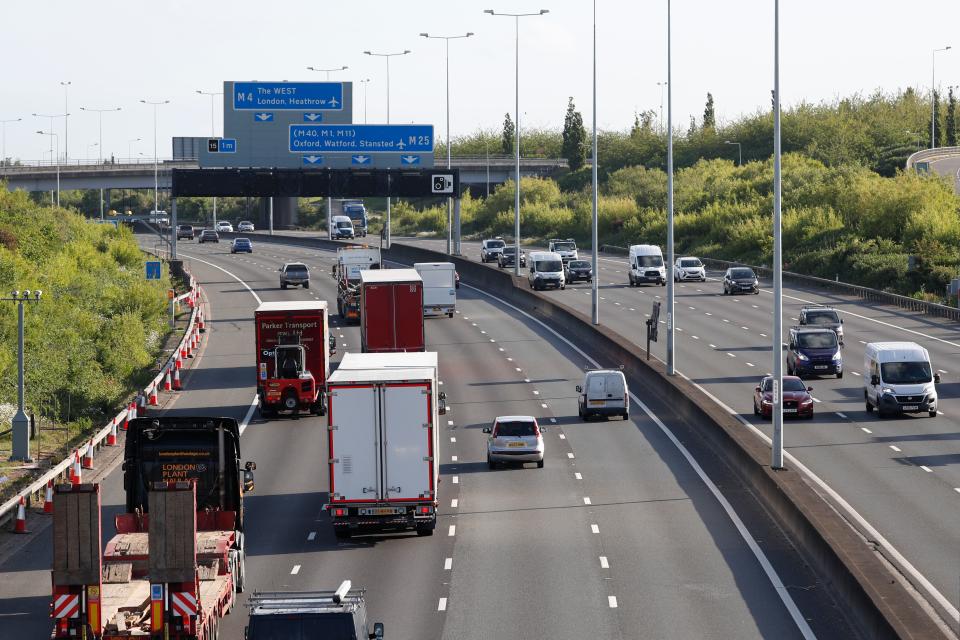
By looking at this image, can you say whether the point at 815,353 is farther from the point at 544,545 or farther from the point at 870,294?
the point at 870,294

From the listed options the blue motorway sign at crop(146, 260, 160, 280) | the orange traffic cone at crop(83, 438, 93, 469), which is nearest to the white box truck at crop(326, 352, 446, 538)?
the orange traffic cone at crop(83, 438, 93, 469)

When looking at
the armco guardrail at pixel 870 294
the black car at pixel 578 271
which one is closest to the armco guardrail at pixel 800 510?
the armco guardrail at pixel 870 294

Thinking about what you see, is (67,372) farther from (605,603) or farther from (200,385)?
(605,603)

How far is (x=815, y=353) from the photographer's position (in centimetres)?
5109

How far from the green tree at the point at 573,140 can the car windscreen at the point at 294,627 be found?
167m

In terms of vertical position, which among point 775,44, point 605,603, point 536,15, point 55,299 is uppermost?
point 536,15

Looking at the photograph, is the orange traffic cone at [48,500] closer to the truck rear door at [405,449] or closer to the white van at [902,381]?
the truck rear door at [405,449]

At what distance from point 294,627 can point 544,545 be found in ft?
43.2

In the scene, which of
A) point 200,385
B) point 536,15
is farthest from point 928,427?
point 536,15

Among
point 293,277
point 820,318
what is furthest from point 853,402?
point 293,277

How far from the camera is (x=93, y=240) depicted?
365 ft

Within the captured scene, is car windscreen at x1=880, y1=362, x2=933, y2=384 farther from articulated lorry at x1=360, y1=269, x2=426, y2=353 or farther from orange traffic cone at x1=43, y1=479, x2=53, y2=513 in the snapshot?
orange traffic cone at x1=43, y1=479, x2=53, y2=513

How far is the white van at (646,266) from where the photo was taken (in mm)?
86500

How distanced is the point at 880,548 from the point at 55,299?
48731 mm
